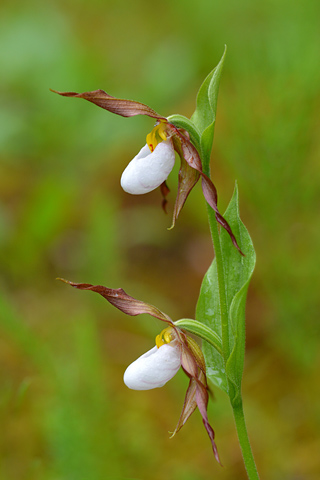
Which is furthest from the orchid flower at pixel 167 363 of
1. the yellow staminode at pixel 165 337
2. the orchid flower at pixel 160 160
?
the orchid flower at pixel 160 160

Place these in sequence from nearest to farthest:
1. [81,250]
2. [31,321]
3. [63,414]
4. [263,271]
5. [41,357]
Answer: [63,414] < [41,357] < [263,271] < [31,321] < [81,250]

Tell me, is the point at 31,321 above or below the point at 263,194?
below

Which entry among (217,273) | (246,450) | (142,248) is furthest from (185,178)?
(142,248)

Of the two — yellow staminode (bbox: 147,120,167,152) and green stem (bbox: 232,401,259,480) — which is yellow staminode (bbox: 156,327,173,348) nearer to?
green stem (bbox: 232,401,259,480)

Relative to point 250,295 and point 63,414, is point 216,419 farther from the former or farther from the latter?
point 250,295

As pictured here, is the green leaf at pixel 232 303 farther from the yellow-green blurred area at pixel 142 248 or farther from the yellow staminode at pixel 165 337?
the yellow-green blurred area at pixel 142 248

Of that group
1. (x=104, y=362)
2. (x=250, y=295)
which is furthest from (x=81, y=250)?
(x=250, y=295)

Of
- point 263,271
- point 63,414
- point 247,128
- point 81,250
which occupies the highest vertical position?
point 247,128
